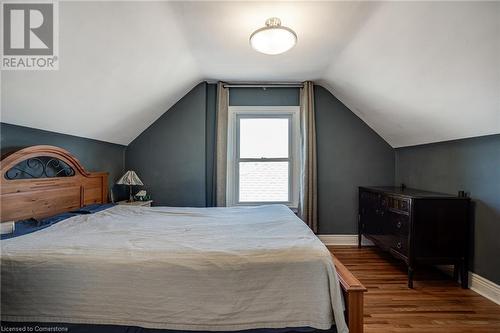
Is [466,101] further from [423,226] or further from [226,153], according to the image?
[226,153]

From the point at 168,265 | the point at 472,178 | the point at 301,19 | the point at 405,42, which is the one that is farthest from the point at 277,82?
the point at 168,265

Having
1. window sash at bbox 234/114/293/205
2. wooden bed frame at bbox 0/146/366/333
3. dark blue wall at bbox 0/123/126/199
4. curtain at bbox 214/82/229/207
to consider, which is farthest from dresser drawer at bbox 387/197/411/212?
dark blue wall at bbox 0/123/126/199

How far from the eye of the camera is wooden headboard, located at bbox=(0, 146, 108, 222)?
6.04ft

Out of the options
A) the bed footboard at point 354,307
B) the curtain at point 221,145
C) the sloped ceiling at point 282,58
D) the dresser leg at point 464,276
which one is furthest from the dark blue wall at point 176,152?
the dresser leg at point 464,276

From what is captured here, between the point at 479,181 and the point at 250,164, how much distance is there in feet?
8.70

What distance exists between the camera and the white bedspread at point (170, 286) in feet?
4.37

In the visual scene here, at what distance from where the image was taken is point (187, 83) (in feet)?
11.1

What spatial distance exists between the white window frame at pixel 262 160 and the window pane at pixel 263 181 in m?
0.08

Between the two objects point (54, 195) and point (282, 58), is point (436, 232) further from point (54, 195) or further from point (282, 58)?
point (54, 195)

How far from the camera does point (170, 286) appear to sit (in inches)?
53.3

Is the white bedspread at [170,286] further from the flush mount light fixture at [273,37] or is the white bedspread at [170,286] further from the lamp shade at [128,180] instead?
the lamp shade at [128,180]

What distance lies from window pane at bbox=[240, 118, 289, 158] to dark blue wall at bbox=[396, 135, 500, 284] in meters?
1.94

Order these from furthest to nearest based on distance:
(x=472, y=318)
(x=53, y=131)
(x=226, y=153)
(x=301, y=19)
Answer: (x=226, y=153)
(x=53, y=131)
(x=301, y=19)
(x=472, y=318)

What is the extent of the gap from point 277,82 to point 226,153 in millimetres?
1316
